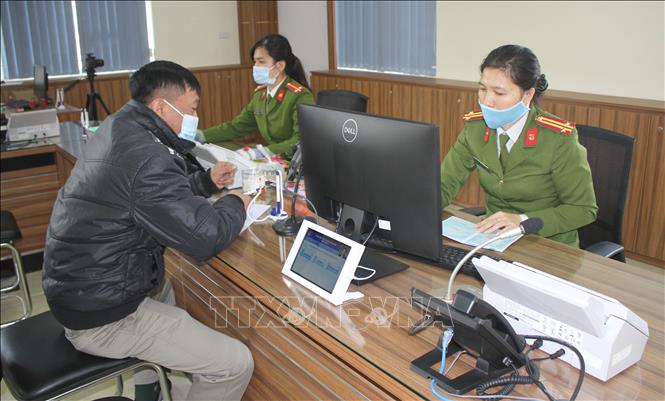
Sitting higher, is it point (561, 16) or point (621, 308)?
point (561, 16)

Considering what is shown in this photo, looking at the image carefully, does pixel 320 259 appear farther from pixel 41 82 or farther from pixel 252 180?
pixel 41 82

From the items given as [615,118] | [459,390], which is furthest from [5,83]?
[459,390]

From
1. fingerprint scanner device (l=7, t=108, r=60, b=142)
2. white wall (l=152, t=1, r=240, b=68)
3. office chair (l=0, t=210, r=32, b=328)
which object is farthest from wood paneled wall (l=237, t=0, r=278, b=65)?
office chair (l=0, t=210, r=32, b=328)

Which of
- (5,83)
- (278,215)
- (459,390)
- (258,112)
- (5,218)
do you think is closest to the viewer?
(459,390)

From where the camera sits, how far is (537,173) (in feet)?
7.09

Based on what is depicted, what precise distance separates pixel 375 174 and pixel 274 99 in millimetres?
1928

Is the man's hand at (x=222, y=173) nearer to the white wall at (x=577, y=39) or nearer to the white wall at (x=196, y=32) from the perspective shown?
the white wall at (x=577, y=39)

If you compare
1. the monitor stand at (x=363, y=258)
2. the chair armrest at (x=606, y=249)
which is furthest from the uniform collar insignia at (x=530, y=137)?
the monitor stand at (x=363, y=258)

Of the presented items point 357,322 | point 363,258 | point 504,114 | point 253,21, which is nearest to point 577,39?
point 504,114

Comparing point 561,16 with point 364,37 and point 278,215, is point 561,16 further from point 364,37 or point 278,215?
point 278,215

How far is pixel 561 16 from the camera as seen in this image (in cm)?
403

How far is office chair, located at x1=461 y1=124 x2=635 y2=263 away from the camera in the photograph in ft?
7.13

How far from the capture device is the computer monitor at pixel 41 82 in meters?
4.86

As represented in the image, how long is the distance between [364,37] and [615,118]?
2851 mm
